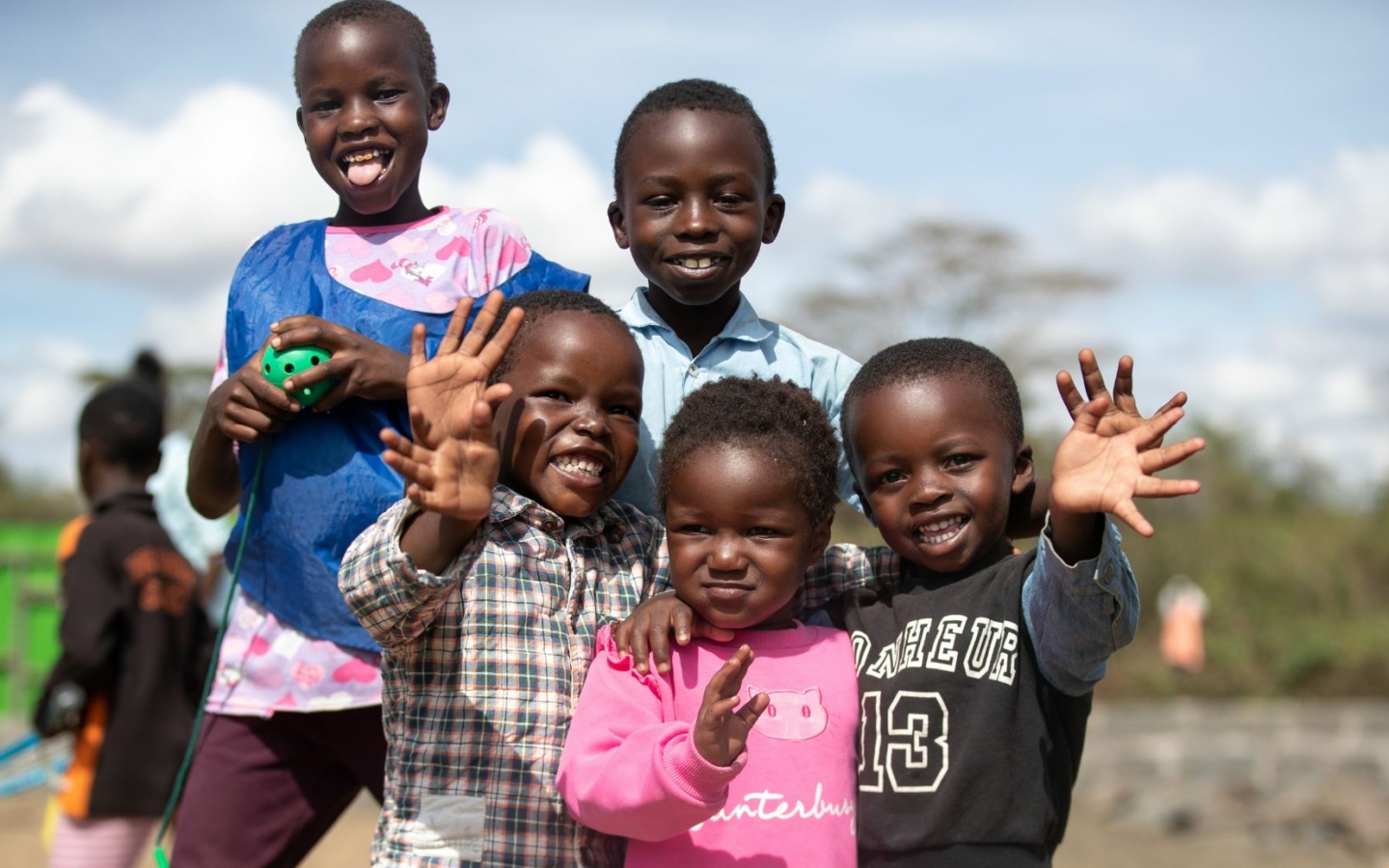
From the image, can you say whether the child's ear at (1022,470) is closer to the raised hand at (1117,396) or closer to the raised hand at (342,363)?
the raised hand at (1117,396)

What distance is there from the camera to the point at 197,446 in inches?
108

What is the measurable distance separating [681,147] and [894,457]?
797 millimetres

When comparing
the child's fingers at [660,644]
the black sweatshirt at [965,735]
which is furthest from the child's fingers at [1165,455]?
the child's fingers at [660,644]

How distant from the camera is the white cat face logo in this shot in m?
2.38

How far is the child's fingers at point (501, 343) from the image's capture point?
217cm

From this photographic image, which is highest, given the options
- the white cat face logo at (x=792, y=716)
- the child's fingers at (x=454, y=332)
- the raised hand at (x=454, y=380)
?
the child's fingers at (x=454, y=332)

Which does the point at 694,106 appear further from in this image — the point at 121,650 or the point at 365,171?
the point at 121,650

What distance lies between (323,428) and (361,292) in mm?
283

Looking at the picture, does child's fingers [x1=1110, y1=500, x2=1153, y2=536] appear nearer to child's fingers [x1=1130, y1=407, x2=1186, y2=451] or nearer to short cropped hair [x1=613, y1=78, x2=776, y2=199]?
child's fingers [x1=1130, y1=407, x2=1186, y2=451]

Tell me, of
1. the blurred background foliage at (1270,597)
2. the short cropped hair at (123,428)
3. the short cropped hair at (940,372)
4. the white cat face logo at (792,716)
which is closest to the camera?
the white cat face logo at (792,716)

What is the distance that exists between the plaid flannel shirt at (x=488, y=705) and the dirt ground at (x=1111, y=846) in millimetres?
5989

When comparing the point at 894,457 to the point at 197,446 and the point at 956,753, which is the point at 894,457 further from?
the point at 197,446

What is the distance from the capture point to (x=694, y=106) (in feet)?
9.52

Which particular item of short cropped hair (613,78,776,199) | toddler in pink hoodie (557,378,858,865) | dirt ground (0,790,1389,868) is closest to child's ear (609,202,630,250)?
short cropped hair (613,78,776,199)
